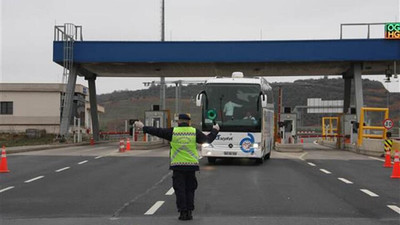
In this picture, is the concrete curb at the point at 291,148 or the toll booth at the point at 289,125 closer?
the concrete curb at the point at 291,148

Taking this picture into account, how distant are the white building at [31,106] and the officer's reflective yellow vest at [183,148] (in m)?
53.8

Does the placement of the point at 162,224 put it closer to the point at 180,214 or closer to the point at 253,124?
the point at 180,214

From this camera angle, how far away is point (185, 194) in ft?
A: 29.6

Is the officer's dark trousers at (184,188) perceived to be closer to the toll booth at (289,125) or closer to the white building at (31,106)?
the toll booth at (289,125)

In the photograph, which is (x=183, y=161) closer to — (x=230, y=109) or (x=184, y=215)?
(x=184, y=215)

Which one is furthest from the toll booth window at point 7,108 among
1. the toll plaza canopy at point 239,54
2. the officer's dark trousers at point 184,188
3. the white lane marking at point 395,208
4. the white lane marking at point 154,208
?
the white lane marking at point 395,208

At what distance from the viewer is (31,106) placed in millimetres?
61719

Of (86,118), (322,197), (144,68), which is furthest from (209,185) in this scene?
(86,118)

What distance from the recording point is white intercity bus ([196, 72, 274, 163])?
20.2m

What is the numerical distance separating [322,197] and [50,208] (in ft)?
19.0

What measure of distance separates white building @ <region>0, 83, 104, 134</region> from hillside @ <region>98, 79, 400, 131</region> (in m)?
29.3

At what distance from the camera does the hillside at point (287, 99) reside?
102 meters

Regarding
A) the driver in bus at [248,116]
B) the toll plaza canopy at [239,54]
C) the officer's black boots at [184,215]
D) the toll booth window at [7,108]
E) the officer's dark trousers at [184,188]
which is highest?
the toll plaza canopy at [239,54]

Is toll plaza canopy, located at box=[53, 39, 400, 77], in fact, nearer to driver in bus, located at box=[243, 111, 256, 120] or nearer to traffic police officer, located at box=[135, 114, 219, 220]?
driver in bus, located at box=[243, 111, 256, 120]
